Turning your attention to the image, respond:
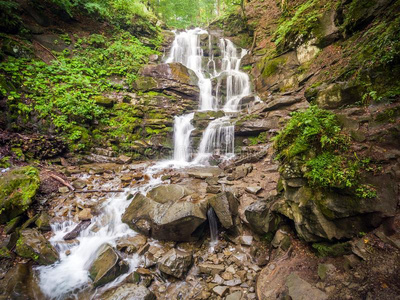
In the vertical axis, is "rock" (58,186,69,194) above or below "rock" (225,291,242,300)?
above

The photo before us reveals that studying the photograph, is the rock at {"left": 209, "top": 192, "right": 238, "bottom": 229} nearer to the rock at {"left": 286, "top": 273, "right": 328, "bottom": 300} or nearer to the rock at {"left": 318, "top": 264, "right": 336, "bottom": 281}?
the rock at {"left": 286, "top": 273, "right": 328, "bottom": 300}

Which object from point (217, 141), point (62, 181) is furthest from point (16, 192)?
point (217, 141)

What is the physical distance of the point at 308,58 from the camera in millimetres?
9336

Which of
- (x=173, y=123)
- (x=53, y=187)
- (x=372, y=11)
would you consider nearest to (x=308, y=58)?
(x=372, y=11)

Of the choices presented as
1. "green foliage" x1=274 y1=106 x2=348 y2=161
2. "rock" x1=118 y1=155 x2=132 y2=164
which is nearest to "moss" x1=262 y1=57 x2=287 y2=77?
"green foliage" x1=274 y1=106 x2=348 y2=161

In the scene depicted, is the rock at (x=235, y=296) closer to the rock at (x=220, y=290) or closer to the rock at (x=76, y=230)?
the rock at (x=220, y=290)

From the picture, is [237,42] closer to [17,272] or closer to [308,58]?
[308,58]

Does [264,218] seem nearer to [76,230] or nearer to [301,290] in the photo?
[301,290]

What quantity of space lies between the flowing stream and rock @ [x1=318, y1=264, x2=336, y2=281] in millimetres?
2339

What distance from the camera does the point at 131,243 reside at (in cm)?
418

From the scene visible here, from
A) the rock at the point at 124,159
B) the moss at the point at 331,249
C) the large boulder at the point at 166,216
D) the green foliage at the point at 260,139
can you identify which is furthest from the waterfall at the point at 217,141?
Answer: the moss at the point at 331,249

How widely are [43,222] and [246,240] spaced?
493 centimetres

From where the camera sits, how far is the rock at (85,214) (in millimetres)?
4664

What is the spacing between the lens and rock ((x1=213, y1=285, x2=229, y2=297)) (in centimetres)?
307
